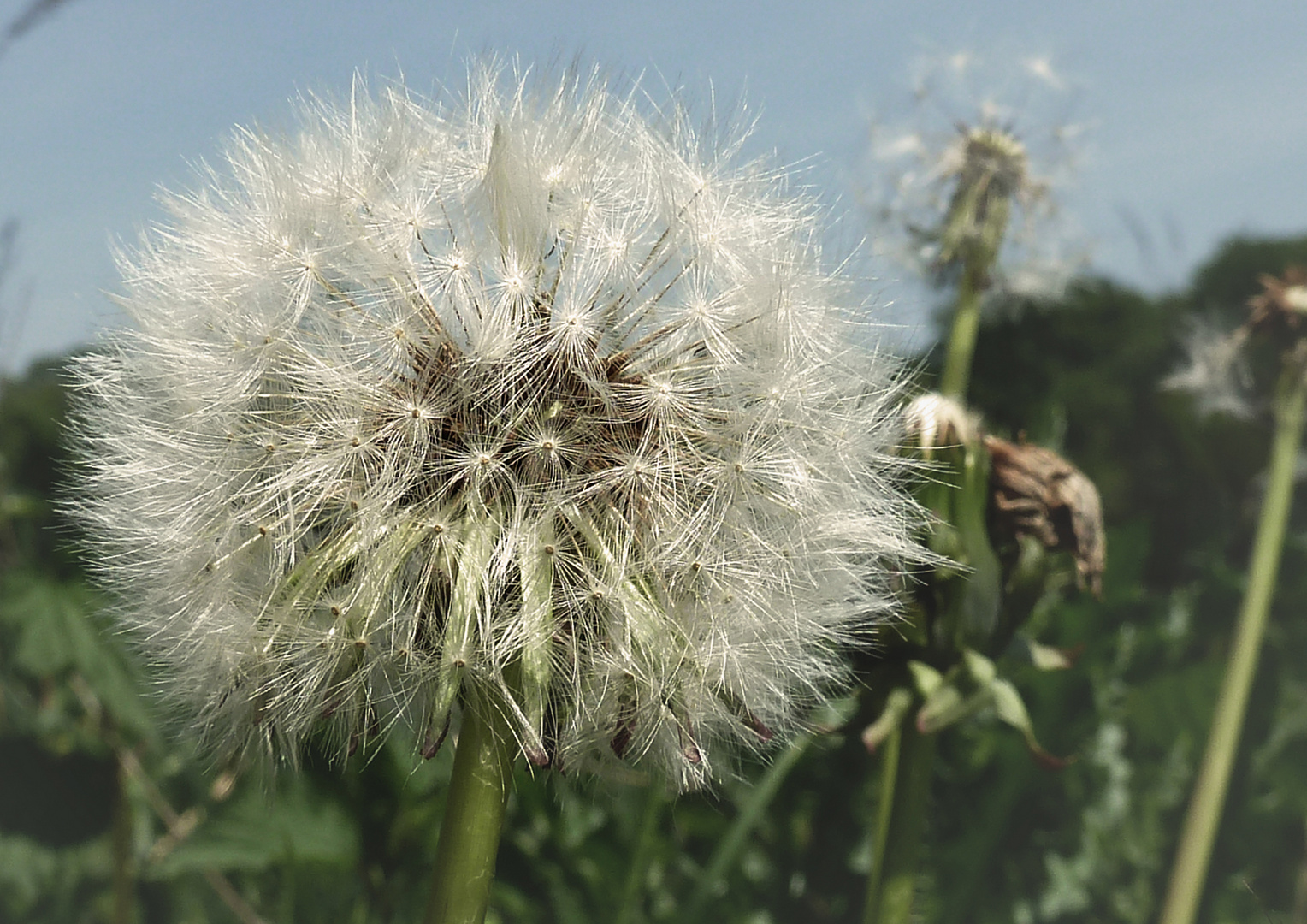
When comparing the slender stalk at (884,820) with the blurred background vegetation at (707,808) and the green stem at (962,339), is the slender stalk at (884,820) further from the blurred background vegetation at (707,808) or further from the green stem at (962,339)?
the green stem at (962,339)

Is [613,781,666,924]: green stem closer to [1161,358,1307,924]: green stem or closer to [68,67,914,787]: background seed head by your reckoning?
[68,67,914,787]: background seed head

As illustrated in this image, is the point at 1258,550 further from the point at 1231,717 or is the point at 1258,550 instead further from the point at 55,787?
the point at 55,787

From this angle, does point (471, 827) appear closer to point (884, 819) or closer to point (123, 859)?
point (884, 819)

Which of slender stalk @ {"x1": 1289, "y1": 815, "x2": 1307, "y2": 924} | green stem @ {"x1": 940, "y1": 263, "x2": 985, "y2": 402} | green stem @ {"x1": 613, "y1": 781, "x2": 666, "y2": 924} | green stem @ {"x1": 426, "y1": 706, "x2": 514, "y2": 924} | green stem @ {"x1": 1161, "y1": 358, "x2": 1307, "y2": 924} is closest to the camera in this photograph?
green stem @ {"x1": 426, "y1": 706, "x2": 514, "y2": 924}

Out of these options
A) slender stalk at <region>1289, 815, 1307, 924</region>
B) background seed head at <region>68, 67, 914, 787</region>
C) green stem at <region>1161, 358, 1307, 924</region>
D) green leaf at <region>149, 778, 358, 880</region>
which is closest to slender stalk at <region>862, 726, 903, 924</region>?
background seed head at <region>68, 67, 914, 787</region>

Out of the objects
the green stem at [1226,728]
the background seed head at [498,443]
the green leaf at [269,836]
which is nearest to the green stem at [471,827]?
the background seed head at [498,443]

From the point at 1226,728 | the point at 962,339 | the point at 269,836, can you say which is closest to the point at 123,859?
the point at 269,836

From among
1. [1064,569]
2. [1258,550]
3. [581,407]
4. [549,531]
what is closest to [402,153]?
[581,407]
